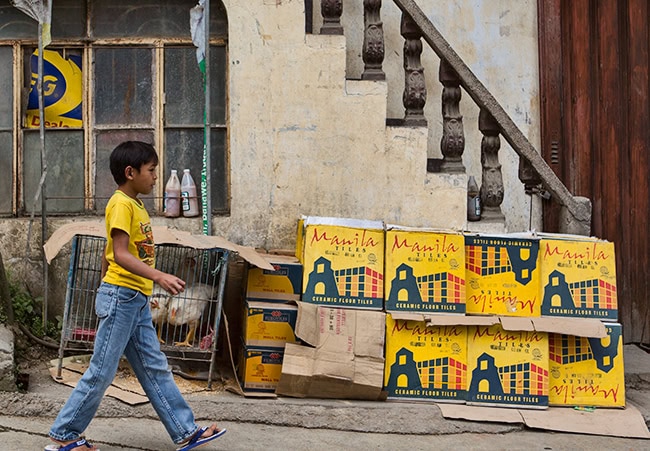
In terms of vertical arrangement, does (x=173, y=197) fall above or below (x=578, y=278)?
above

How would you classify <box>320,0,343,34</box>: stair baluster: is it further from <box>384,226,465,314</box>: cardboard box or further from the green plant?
the green plant

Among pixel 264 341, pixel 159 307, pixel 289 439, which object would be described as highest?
pixel 159 307

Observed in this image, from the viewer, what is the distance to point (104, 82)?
6.45 metres

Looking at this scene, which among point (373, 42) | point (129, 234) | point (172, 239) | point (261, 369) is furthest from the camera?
point (373, 42)

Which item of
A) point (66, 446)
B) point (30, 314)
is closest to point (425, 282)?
point (66, 446)

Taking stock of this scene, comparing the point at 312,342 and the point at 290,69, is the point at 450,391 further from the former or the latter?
the point at 290,69

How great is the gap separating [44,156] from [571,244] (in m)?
3.67

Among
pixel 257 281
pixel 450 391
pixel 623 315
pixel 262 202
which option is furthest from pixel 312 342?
pixel 623 315

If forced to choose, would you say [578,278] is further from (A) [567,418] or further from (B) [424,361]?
(B) [424,361]

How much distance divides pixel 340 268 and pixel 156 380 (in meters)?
1.63

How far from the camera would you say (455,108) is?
612cm

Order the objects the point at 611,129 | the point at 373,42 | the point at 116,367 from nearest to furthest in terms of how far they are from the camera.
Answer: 1. the point at 116,367
2. the point at 373,42
3. the point at 611,129

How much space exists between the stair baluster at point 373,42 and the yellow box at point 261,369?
82.1 inches

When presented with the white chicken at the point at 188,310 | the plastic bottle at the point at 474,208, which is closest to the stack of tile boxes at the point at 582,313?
the plastic bottle at the point at 474,208
